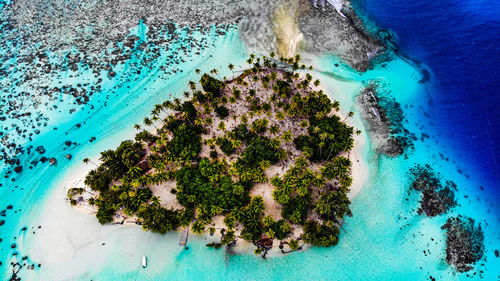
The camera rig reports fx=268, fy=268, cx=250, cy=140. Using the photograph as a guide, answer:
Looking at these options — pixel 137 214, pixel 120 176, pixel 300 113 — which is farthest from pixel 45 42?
pixel 300 113

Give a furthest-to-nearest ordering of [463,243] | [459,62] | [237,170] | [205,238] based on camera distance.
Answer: [459,62] → [237,170] → [463,243] → [205,238]

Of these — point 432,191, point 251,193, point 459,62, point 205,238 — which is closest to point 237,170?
point 251,193

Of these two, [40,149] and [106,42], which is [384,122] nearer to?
[106,42]

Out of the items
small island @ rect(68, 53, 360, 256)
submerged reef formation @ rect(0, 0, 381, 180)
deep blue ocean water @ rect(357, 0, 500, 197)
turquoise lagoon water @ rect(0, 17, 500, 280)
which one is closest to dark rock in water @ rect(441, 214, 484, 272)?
turquoise lagoon water @ rect(0, 17, 500, 280)

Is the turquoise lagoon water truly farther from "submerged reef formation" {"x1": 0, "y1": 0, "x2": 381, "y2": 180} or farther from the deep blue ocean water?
"submerged reef formation" {"x1": 0, "y1": 0, "x2": 381, "y2": 180}

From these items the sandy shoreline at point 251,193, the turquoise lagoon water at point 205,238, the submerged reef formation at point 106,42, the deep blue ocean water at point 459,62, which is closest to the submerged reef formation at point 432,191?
the turquoise lagoon water at point 205,238

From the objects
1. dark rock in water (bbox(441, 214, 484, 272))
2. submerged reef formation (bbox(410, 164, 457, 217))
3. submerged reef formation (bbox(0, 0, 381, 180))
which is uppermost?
submerged reef formation (bbox(0, 0, 381, 180))

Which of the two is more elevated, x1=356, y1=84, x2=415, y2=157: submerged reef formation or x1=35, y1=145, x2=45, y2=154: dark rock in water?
x1=35, y1=145, x2=45, y2=154: dark rock in water
